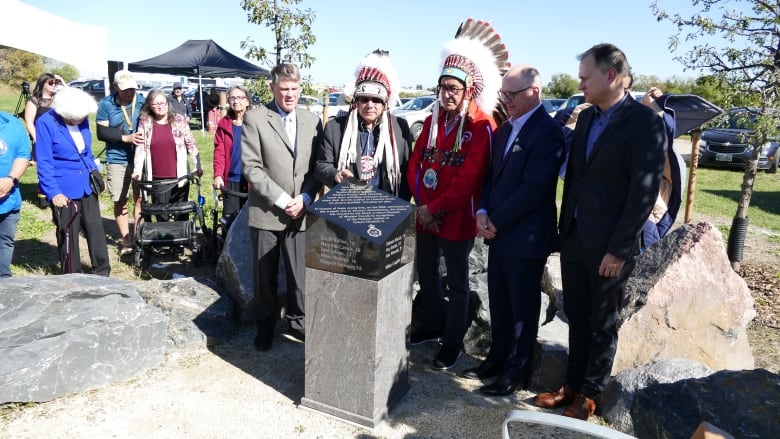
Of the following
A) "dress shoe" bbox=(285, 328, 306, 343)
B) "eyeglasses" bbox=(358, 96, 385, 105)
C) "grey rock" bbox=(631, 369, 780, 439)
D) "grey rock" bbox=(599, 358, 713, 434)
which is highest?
"eyeglasses" bbox=(358, 96, 385, 105)

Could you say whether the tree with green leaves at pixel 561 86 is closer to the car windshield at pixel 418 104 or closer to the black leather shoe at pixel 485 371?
the car windshield at pixel 418 104

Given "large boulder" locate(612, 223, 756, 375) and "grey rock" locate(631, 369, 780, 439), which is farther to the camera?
"large boulder" locate(612, 223, 756, 375)

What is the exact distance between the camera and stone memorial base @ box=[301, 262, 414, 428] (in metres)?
3.29

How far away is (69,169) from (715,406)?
520cm

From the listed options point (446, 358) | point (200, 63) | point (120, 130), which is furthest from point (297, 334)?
point (200, 63)

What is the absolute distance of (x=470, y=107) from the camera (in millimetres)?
3928

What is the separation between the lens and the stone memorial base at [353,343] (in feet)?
10.8

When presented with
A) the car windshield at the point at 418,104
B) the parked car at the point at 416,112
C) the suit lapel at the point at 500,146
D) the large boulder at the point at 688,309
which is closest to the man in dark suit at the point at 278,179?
the suit lapel at the point at 500,146

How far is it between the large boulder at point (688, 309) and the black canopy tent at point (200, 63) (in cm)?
1354

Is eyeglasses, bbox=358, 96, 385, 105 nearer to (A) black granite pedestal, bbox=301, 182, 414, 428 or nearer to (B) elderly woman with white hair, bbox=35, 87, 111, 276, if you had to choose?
(A) black granite pedestal, bbox=301, 182, 414, 428

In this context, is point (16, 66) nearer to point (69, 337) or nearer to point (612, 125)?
point (69, 337)

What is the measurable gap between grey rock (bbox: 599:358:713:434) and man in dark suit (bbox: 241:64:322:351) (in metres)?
2.35

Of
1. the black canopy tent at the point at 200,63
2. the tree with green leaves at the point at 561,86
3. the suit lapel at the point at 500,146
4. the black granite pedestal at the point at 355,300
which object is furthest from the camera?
the tree with green leaves at the point at 561,86

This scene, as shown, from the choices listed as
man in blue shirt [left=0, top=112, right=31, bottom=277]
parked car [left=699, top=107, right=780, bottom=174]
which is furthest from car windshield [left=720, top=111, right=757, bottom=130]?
parked car [left=699, top=107, right=780, bottom=174]
